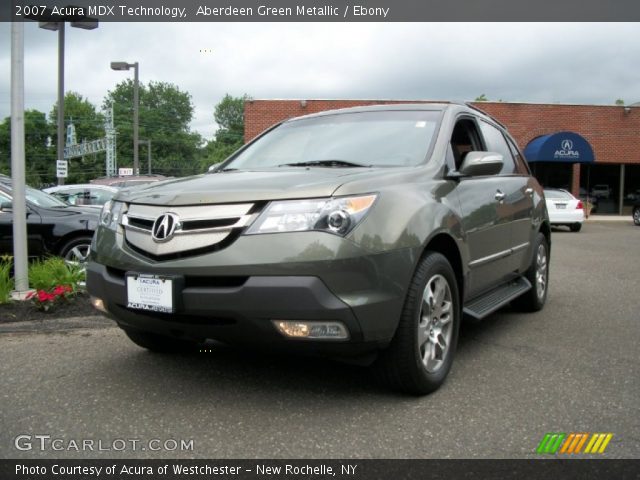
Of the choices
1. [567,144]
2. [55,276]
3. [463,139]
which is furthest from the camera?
[567,144]

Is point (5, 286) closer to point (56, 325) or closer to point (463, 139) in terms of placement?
point (56, 325)

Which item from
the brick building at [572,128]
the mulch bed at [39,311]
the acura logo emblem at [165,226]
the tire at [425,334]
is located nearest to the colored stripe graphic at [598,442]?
the tire at [425,334]

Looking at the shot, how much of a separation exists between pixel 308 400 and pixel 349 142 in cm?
175

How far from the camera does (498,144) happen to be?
511 cm

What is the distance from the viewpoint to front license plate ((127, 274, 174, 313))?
9.37 feet

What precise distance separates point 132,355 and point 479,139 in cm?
305

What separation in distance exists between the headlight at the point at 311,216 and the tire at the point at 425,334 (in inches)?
20.9

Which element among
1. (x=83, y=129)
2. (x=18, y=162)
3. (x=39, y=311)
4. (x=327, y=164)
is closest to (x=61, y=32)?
(x=18, y=162)

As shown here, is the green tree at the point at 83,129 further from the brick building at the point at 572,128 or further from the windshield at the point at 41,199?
the windshield at the point at 41,199

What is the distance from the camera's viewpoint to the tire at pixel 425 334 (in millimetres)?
3000

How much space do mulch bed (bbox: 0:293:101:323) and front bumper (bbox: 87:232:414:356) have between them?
2.62 metres

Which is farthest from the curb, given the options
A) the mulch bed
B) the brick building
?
the brick building

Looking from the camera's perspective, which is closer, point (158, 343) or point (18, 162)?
point (158, 343)

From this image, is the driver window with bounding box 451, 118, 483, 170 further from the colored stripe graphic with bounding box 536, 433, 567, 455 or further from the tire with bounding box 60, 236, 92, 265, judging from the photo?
the tire with bounding box 60, 236, 92, 265
